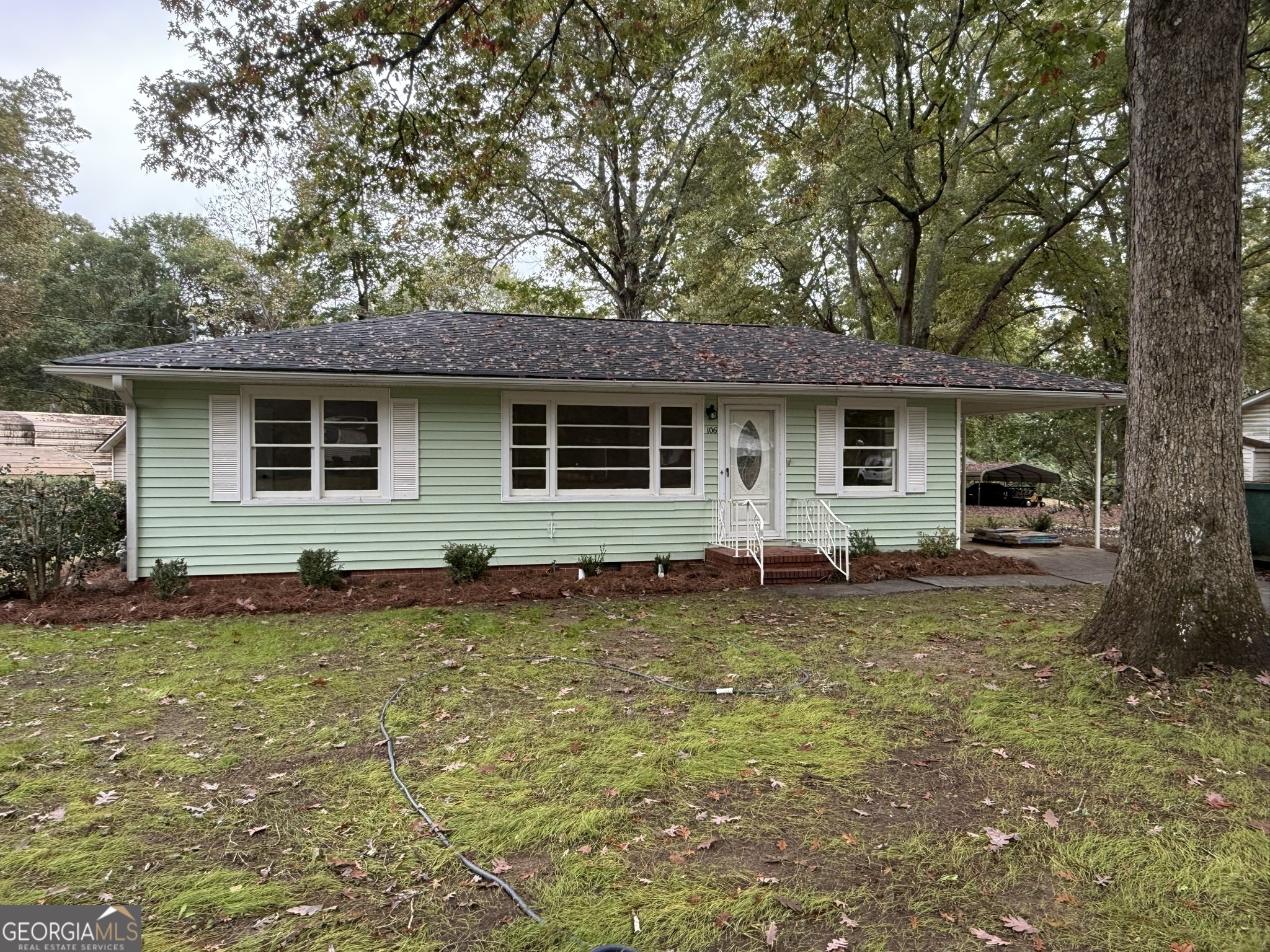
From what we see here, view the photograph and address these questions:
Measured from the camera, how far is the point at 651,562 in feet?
33.3

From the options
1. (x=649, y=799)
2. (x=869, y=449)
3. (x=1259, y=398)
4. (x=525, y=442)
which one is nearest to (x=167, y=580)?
(x=525, y=442)

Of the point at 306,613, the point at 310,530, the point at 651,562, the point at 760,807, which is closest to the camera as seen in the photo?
the point at 760,807

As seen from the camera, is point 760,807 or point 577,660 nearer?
point 760,807

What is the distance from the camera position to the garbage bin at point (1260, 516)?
34.3 ft

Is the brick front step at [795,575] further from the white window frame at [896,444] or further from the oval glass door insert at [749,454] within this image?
the white window frame at [896,444]

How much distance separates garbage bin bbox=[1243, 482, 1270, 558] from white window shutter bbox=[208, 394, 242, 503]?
14.6 meters

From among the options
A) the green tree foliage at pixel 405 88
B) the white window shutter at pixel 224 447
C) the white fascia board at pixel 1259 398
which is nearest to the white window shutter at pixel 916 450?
the green tree foliage at pixel 405 88

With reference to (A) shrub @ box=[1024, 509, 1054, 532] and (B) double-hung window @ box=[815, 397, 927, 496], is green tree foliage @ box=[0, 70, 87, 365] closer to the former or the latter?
(B) double-hung window @ box=[815, 397, 927, 496]

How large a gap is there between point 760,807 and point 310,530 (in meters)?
7.65

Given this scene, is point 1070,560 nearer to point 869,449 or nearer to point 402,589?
point 869,449

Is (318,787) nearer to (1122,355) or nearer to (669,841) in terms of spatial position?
(669,841)

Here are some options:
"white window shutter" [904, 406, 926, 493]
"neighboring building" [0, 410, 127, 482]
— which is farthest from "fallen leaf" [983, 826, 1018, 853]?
"neighboring building" [0, 410, 127, 482]

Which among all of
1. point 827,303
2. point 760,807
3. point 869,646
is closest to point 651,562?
point 869,646

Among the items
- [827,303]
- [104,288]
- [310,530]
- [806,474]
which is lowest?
[310,530]
